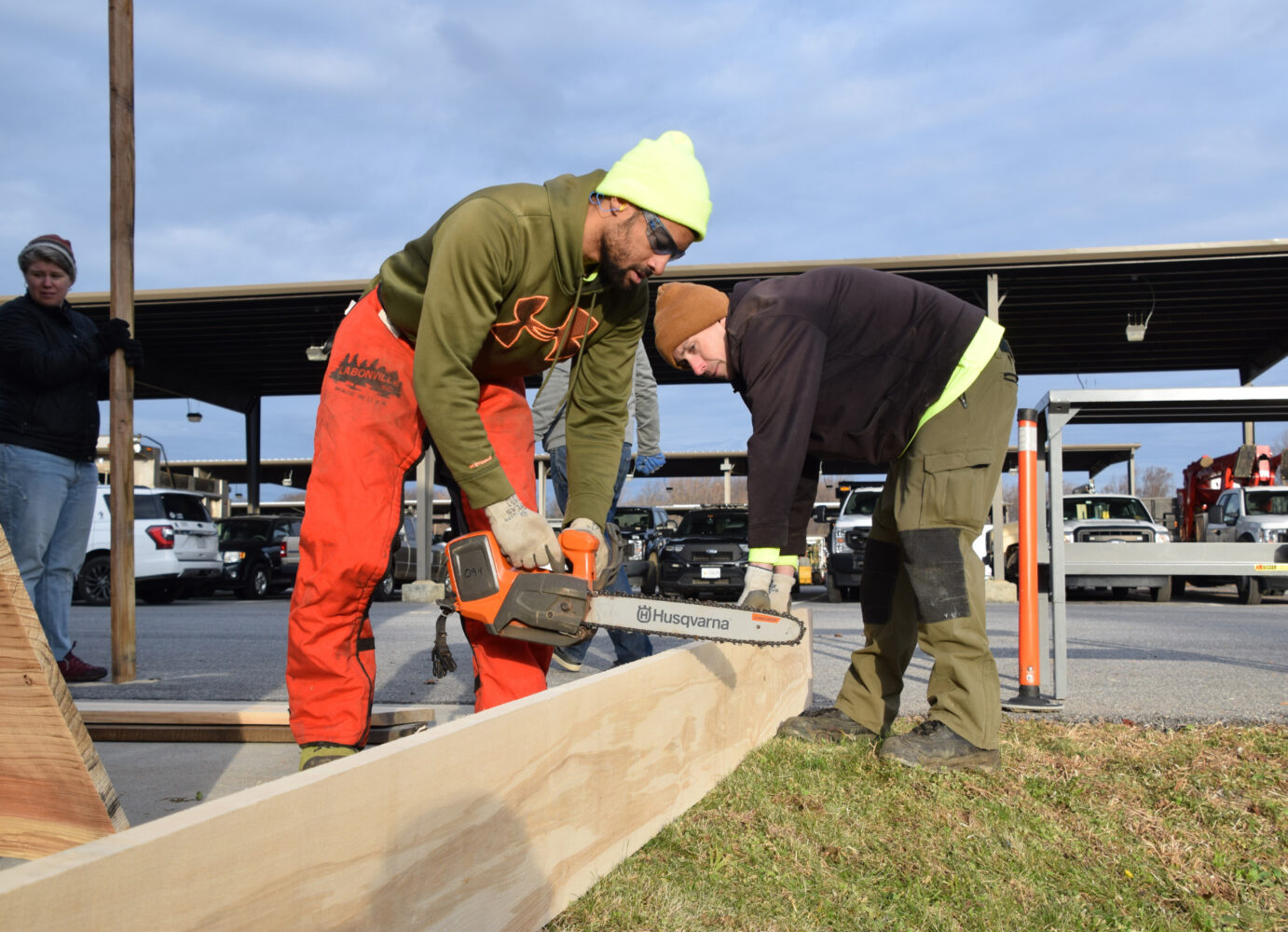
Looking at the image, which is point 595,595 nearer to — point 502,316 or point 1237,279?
point 502,316

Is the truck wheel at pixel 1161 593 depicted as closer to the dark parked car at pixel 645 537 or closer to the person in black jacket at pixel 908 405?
the dark parked car at pixel 645 537

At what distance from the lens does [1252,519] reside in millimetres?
14055

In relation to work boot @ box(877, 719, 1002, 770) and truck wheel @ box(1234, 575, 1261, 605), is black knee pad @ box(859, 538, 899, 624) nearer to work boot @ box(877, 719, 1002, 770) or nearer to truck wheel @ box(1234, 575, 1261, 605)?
work boot @ box(877, 719, 1002, 770)

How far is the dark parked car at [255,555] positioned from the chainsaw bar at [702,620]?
1513 cm

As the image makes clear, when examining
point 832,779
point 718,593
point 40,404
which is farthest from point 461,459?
point 718,593

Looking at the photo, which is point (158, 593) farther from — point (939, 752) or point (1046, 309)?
point (1046, 309)

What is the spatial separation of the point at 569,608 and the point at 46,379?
3.24 metres

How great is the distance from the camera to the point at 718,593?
43.6 ft

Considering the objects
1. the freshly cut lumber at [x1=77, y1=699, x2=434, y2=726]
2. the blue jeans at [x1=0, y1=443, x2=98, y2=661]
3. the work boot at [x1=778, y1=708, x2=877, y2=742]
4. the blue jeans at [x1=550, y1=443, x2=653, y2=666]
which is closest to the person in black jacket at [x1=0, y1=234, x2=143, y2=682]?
the blue jeans at [x1=0, y1=443, x2=98, y2=661]

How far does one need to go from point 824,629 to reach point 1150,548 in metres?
4.47

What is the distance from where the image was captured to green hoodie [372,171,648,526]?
90.0 inches

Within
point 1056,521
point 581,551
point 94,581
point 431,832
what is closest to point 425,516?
point 94,581

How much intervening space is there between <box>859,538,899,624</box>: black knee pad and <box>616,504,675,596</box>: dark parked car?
7.29 meters

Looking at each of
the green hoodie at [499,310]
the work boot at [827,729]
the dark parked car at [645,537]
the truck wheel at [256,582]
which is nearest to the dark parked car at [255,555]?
the truck wheel at [256,582]
